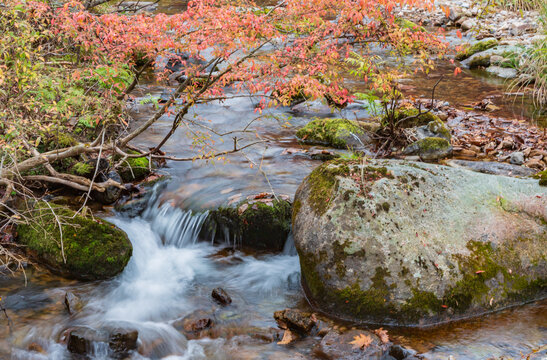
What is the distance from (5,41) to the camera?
5.05 meters

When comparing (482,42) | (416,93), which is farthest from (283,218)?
(482,42)

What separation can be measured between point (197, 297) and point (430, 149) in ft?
17.2

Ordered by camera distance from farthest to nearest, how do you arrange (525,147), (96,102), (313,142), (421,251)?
(313,142) → (525,147) → (96,102) → (421,251)

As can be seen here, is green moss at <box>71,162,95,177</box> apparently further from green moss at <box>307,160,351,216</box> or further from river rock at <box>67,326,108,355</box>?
green moss at <box>307,160,351,216</box>

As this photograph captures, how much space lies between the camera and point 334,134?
9.36m

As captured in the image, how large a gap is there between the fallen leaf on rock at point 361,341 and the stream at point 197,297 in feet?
1.08

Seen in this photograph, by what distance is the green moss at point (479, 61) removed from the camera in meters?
14.3

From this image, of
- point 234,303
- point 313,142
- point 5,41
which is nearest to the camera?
point 5,41

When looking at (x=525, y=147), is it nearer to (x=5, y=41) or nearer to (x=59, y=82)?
(x=59, y=82)

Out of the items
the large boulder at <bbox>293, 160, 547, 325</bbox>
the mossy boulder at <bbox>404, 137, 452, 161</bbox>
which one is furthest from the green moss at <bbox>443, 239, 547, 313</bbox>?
the mossy boulder at <bbox>404, 137, 452, 161</bbox>

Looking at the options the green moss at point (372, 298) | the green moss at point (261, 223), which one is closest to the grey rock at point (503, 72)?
the green moss at point (261, 223)

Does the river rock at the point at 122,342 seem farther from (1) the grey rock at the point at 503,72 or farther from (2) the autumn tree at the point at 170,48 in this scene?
(1) the grey rock at the point at 503,72

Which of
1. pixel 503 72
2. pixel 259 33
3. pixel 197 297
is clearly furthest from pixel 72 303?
pixel 503 72

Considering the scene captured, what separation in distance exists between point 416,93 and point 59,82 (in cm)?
882
